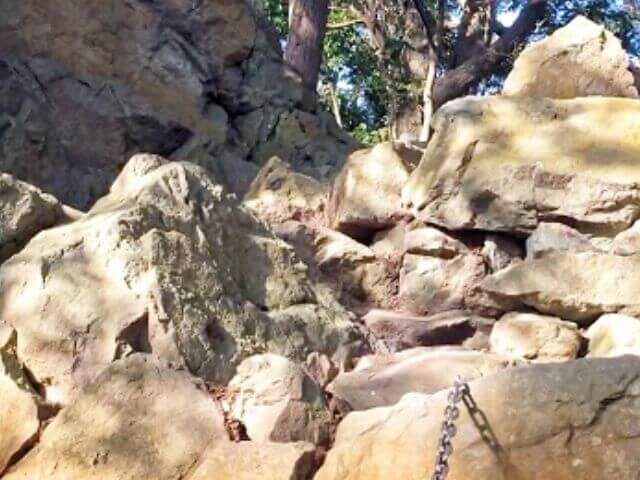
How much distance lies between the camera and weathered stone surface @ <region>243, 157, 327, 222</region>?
6664 mm

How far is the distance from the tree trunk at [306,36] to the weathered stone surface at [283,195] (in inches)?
109

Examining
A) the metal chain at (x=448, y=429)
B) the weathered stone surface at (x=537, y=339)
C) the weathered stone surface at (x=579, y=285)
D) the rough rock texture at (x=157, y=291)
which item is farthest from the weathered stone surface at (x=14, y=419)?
the weathered stone surface at (x=579, y=285)

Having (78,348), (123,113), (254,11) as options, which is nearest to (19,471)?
(78,348)

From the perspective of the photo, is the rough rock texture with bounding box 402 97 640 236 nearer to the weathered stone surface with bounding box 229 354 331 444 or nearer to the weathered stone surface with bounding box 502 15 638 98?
the weathered stone surface with bounding box 502 15 638 98

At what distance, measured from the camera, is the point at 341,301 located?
5770 millimetres

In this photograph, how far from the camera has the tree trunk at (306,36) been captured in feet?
31.5

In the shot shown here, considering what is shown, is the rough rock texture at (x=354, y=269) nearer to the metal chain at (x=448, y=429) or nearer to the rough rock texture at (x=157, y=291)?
the rough rock texture at (x=157, y=291)

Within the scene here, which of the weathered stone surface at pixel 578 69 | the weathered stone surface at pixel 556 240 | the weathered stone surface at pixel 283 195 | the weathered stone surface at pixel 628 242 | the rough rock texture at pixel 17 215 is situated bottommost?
the weathered stone surface at pixel 283 195

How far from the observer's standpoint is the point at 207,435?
11.1 feet

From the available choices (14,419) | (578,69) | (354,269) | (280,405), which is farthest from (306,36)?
(14,419)

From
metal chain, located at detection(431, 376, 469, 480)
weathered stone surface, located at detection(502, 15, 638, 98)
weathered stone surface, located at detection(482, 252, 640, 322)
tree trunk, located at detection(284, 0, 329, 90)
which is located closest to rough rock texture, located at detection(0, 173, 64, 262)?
metal chain, located at detection(431, 376, 469, 480)

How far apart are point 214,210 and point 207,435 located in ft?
5.41

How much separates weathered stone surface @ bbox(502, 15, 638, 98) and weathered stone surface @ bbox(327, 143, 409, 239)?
0.96 metres

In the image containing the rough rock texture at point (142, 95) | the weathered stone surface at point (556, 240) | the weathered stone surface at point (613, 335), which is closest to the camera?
the weathered stone surface at point (613, 335)
